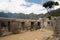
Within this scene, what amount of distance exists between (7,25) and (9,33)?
0.68 metres

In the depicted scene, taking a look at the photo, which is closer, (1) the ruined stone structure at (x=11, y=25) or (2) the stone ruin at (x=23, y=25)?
(2) the stone ruin at (x=23, y=25)

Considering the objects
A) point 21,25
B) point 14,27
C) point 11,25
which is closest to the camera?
point 11,25

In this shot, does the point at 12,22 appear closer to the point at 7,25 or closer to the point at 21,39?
the point at 7,25

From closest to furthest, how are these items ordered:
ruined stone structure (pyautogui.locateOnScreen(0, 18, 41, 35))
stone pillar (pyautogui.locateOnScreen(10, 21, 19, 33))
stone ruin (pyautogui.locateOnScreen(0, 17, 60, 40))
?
1. stone ruin (pyautogui.locateOnScreen(0, 17, 60, 40))
2. ruined stone structure (pyautogui.locateOnScreen(0, 18, 41, 35))
3. stone pillar (pyautogui.locateOnScreen(10, 21, 19, 33))

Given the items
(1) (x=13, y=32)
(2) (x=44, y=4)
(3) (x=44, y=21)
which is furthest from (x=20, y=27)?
(2) (x=44, y=4)

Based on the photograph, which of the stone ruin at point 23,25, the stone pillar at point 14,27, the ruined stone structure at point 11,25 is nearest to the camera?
the stone ruin at point 23,25

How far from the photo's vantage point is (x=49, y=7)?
3353 centimetres

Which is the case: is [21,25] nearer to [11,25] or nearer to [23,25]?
[23,25]

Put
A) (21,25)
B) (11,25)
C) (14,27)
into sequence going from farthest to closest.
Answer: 1. (21,25)
2. (14,27)
3. (11,25)

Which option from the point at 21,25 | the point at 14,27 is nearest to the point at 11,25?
the point at 14,27

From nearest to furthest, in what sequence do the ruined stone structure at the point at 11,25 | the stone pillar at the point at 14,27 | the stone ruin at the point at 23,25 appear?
the stone ruin at the point at 23,25
the ruined stone structure at the point at 11,25
the stone pillar at the point at 14,27

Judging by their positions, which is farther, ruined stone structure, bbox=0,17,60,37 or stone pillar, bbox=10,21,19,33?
stone pillar, bbox=10,21,19,33

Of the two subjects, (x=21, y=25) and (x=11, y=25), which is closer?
(x=11, y=25)

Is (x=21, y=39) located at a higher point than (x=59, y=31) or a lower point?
lower
